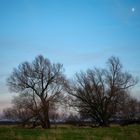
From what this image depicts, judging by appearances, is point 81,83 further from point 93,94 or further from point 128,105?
point 128,105

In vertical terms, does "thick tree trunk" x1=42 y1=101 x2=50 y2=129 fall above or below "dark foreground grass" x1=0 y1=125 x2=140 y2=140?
above

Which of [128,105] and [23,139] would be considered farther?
Answer: [128,105]

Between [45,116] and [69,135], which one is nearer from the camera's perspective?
[69,135]

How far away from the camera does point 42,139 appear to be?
55.1 feet

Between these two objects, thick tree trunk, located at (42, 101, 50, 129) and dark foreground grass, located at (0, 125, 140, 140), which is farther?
thick tree trunk, located at (42, 101, 50, 129)

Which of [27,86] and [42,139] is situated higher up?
Answer: [27,86]

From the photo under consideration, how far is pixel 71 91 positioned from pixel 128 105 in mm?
10534

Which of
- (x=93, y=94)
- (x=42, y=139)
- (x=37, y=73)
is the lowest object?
(x=42, y=139)

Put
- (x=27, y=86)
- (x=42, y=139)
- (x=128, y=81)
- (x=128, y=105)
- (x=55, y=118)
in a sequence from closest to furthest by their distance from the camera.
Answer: (x=42, y=139)
(x=27, y=86)
(x=128, y=81)
(x=128, y=105)
(x=55, y=118)

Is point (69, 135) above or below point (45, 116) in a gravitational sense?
below

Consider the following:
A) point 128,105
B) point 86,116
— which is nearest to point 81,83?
point 86,116

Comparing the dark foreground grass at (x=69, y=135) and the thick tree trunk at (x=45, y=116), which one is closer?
the dark foreground grass at (x=69, y=135)

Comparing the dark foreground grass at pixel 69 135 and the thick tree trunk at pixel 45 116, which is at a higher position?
the thick tree trunk at pixel 45 116

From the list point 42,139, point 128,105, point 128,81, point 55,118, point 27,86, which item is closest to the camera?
point 42,139
